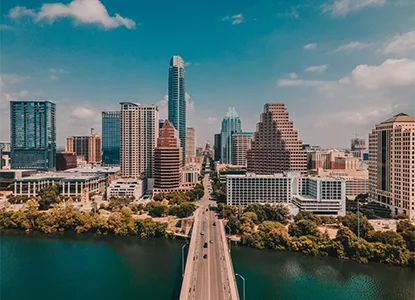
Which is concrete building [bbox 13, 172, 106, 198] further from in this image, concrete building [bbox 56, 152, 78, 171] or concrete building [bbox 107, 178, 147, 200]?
concrete building [bbox 56, 152, 78, 171]

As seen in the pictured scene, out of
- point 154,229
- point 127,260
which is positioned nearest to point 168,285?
point 127,260

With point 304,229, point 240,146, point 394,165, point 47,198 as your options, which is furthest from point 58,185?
point 240,146

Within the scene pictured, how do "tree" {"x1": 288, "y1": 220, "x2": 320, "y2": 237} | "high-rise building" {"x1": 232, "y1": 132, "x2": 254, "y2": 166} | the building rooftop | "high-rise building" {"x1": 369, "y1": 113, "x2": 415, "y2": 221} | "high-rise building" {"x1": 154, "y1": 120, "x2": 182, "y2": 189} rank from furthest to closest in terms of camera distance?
"high-rise building" {"x1": 232, "y1": 132, "x2": 254, "y2": 166} → "high-rise building" {"x1": 154, "y1": 120, "x2": 182, "y2": 189} → the building rooftop → "high-rise building" {"x1": 369, "y1": 113, "x2": 415, "y2": 221} → "tree" {"x1": 288, "y1": 220, "x2": 320, "y2": 237}

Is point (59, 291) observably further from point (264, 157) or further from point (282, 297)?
point (264, 157)

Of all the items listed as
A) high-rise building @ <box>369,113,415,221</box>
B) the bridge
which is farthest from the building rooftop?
the bridge

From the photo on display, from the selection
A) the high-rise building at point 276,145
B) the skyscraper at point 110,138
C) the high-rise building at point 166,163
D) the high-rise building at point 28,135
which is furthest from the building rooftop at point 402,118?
the skyscraper at point 110,138
